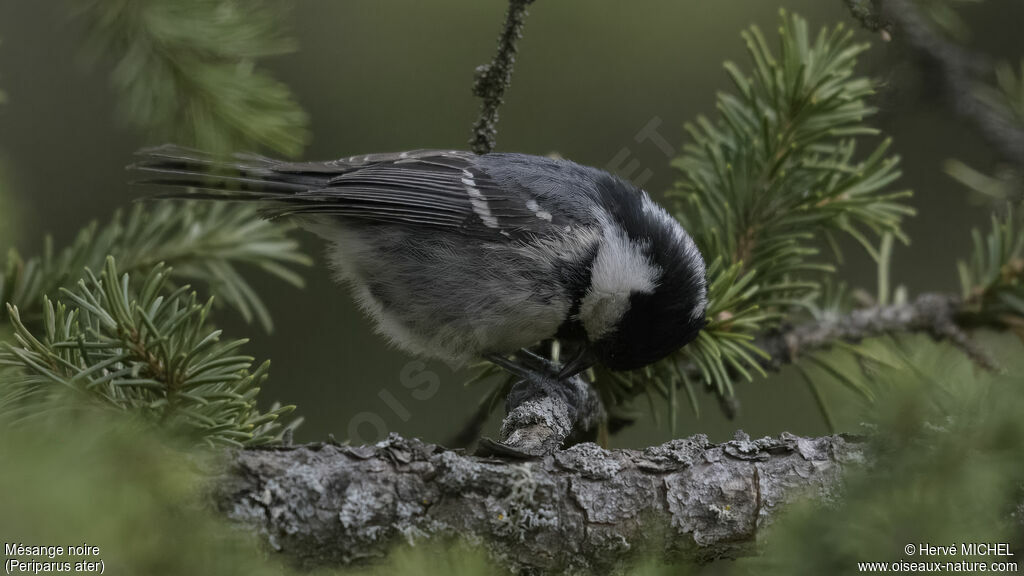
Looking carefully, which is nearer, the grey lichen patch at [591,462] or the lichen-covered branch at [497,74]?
the grey lichen patch at [591,462]

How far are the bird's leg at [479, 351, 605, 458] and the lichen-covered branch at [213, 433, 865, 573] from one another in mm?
216

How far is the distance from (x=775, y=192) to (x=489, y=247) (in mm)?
704

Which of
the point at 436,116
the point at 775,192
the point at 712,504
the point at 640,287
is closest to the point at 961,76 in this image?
the point at 775,192

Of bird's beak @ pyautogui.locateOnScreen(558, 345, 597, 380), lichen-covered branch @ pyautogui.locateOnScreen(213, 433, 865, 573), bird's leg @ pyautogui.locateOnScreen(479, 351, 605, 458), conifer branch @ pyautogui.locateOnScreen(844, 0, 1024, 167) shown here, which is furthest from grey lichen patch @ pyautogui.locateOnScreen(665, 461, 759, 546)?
conifer branch @ pyautogui.locateOnScreen(844, 0, 1024, 167)

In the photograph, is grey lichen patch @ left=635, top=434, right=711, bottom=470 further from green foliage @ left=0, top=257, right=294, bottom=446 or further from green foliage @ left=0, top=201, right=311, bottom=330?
green foliage @ left=0, top=201, right=311, bottom=330

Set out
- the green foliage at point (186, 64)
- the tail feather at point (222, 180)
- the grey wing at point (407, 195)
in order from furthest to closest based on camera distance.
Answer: the grey wing at point (407, 195)
the tail feather at point (222, 180)
the green foliage at point (186, 64)

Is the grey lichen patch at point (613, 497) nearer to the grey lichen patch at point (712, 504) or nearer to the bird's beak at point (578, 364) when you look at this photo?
the grey lichen patch at point (712, 504)

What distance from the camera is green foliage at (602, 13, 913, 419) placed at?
65.5 inches

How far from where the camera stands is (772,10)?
3.05m

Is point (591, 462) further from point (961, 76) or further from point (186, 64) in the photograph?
point (961, 76)

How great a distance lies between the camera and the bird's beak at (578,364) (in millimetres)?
1785

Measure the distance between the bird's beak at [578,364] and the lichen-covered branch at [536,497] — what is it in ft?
1.96

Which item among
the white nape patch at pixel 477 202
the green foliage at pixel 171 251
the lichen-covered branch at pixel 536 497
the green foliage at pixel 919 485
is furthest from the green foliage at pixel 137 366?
the white nape patch at pixel 477 202

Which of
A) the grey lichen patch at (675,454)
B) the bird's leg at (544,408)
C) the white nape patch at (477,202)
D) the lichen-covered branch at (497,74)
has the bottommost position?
the bird's leg at (544,408)
